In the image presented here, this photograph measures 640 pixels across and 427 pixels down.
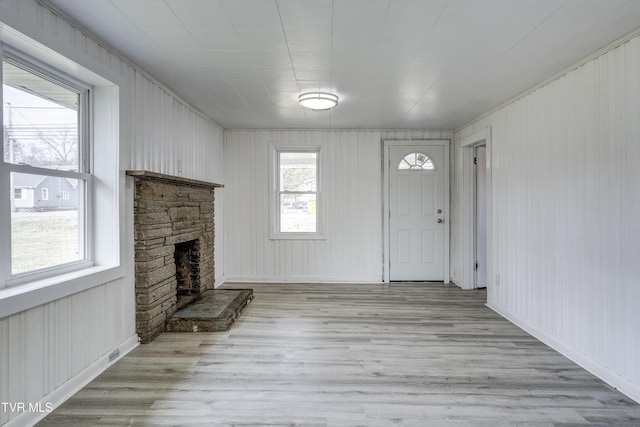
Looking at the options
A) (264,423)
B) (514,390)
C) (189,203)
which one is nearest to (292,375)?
(264,423)

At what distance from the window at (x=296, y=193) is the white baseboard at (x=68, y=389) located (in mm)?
3015

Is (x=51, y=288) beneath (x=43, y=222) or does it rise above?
beneath

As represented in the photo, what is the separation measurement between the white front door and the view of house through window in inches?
49.1

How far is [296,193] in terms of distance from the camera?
5488 mm

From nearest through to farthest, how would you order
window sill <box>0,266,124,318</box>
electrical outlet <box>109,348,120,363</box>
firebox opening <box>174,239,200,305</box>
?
window sill <box>0,266,124,318</box> < electrical outlet <box>109,348,120,363</box> < firebox opening <box>174,239,200,305</box>

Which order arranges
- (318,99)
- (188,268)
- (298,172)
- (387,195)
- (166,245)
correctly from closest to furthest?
(166,245), (318,99), (188,268), (387,195), (298,172)

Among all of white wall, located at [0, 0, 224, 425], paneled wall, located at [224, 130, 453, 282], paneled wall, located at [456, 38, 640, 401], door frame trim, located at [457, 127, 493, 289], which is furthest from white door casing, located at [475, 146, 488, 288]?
white wall, located at [0, 0, 224, 425]

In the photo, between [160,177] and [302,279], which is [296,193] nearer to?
[302,279]

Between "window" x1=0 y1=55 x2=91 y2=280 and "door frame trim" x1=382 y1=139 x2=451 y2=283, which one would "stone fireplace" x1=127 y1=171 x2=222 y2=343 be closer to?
"window" x1=0 y1=55 x2=91 y2=280

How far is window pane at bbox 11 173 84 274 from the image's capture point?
6.53 feet

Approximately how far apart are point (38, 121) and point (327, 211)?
3.84 meters

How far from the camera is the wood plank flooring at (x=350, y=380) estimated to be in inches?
80.3

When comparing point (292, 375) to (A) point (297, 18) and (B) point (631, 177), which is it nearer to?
(A) point (297, 18)

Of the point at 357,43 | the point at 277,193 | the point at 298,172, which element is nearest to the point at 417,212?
the point at 298,172
